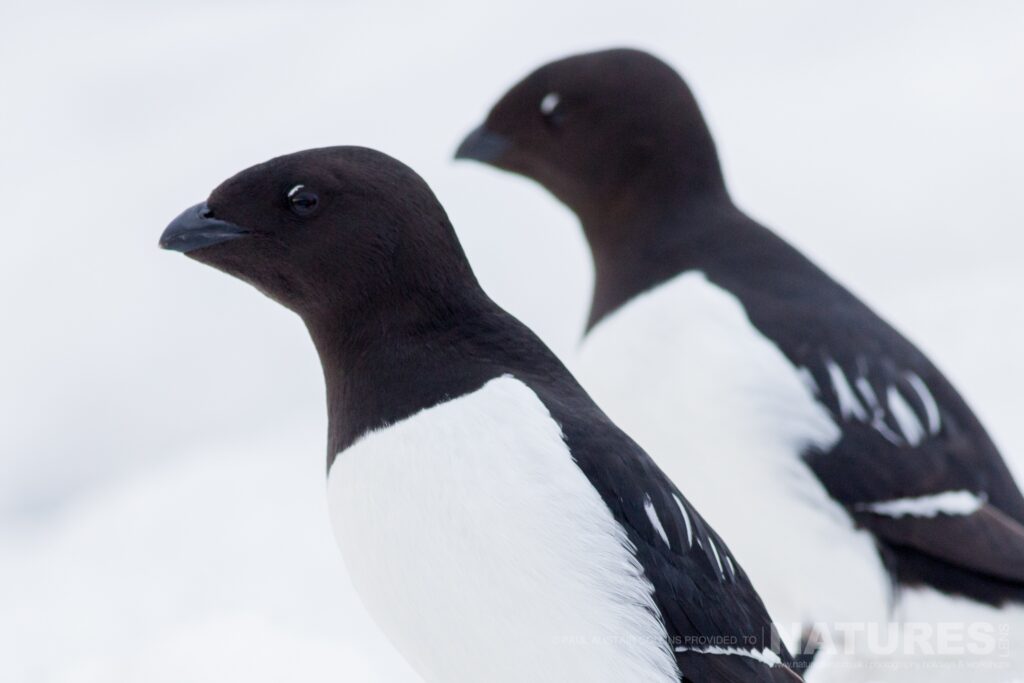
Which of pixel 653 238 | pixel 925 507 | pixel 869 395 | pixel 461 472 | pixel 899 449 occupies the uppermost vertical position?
pixel 653 238

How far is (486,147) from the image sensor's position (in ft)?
12.6

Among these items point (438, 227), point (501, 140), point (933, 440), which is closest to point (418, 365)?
point (438, 227)

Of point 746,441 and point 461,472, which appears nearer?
point 461,472

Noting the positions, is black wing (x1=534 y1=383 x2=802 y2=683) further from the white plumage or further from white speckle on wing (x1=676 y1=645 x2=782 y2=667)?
the white plumage

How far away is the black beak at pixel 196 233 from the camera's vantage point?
235cm

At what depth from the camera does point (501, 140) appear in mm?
3855

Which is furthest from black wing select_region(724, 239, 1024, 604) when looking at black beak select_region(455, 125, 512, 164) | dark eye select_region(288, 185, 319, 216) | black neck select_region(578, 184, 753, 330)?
dark eye select_region(288, 185, 319, 216)

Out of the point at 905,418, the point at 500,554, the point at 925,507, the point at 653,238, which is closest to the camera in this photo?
the point at 500,554

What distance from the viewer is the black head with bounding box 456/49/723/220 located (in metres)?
3.70

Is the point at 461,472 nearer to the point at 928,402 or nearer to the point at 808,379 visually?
the point at 808,379

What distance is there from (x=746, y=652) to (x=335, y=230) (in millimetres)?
861

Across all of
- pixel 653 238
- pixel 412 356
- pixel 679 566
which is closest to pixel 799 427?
pixel 653 238

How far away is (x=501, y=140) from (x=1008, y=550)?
1560 mm

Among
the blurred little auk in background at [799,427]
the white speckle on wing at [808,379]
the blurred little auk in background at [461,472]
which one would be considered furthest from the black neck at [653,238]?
the blurred little auk in background at [461,472]
